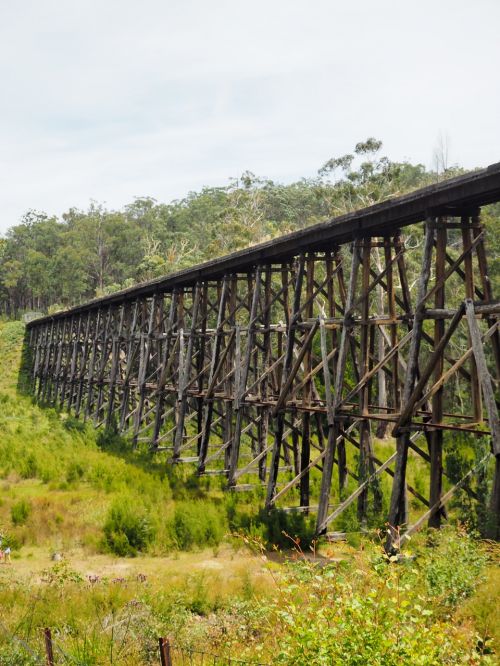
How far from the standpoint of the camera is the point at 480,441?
8.06m

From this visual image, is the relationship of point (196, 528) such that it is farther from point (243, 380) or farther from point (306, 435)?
point (243, 380)

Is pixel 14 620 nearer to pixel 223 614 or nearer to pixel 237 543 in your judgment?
pixel 223 614

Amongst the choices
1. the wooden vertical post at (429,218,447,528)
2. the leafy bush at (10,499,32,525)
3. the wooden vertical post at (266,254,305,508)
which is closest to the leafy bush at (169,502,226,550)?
the wooden vertical post at (266,254,305,508)

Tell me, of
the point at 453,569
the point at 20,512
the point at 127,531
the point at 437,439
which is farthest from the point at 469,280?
the point at 20,512

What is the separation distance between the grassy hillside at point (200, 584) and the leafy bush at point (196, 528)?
25 mm

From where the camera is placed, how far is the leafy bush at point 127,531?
9.88 meters

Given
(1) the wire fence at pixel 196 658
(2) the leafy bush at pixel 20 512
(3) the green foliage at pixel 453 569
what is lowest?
(2) the leafy bush at pixel 20 512

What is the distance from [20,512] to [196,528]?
3.17m

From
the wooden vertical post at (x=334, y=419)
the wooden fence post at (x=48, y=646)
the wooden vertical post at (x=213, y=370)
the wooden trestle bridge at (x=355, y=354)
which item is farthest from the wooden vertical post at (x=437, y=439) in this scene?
the wooden vertical post at (x=213, y=370)

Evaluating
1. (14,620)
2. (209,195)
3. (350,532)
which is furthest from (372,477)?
(209,195)

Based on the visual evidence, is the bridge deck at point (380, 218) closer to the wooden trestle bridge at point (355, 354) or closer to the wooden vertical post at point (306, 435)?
the wooden trestle bridge at point (355, 354)

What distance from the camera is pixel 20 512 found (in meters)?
11.1

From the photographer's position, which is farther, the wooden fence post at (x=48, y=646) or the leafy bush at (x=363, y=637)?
the wooden fence post at (x=48, y=646)

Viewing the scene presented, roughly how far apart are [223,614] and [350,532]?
322 centimetres
